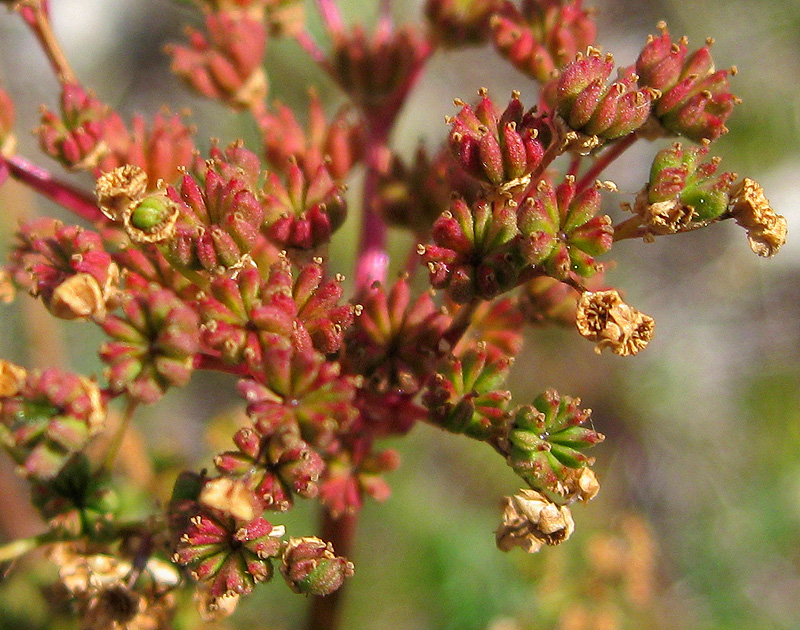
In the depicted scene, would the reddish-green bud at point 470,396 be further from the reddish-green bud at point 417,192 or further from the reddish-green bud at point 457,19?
the reddish-green bud at point 457,19

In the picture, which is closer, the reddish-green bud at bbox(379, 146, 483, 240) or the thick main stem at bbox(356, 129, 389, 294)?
the reddish-green bud at bbox(379, 146, 483, 240)

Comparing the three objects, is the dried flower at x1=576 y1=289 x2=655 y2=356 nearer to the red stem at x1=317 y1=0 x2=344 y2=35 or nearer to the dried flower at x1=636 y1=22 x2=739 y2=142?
the dried flower at x1=636 y1=22 x2=739 y2=142

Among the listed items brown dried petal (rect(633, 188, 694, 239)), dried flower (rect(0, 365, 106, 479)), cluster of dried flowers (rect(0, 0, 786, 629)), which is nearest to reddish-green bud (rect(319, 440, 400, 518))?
cluster of dried flowers (rect(0, 0, 786, 629))

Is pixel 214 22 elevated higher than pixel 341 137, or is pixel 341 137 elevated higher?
pixel 214 22

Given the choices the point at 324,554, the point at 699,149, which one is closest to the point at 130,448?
the point at 324,554

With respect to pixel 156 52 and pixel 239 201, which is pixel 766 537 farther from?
pixel 156 52

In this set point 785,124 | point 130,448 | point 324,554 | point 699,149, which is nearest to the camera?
point 324,554
